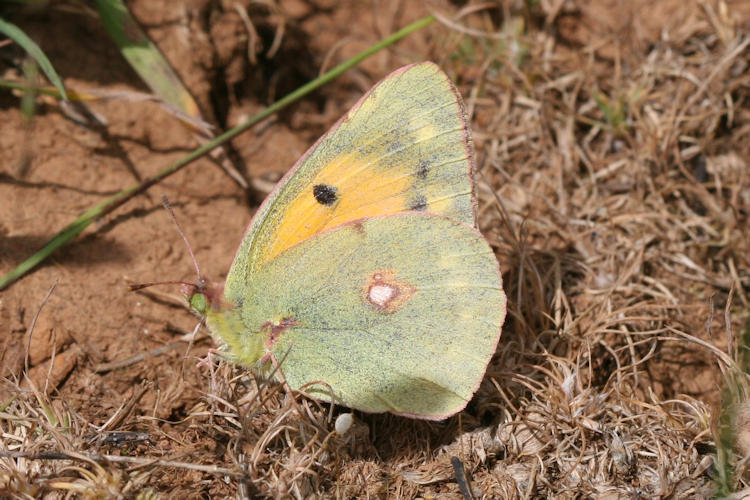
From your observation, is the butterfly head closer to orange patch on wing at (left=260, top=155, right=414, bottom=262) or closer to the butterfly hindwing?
the butterfly hindwing

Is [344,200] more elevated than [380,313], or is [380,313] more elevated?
[344,200]

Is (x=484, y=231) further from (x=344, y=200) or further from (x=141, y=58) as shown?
(x=141, y=58)

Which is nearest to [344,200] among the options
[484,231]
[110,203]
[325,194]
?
[325,194]

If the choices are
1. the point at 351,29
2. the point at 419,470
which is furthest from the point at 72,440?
the point at 351,29

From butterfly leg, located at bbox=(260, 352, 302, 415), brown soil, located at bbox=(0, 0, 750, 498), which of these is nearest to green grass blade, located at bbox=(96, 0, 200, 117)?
brown soil, located at bbox=(0, 0, 750, 498)

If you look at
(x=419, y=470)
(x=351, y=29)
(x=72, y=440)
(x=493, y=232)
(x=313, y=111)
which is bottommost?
(x=419, y=470)

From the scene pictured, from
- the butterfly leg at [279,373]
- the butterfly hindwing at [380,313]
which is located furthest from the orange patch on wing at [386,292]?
the butterfly leg at [279,373]

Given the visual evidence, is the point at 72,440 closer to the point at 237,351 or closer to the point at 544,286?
the point at 237,351

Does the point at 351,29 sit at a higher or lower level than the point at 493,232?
higher
